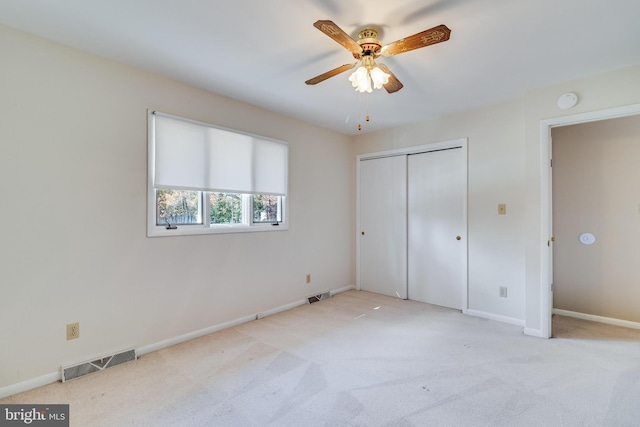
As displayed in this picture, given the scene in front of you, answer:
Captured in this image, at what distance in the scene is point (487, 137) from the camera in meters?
3.41

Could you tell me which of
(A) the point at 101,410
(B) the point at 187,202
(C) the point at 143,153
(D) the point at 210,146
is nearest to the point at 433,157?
(D) the point at 210,146

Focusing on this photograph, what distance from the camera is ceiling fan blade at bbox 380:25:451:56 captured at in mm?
1549

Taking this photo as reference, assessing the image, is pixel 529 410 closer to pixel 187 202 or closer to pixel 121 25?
pixel 187 202

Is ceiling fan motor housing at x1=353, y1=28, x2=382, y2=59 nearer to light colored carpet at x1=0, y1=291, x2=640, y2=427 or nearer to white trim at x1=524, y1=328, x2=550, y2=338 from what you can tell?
light colored carpet at x1=0, y1=291, x2=640, y2=427

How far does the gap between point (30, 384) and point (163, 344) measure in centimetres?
84

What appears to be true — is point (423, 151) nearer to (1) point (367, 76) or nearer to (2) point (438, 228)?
(2) point (438, 228)

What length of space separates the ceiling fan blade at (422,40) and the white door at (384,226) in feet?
8.05

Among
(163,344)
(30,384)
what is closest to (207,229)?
(163,344)

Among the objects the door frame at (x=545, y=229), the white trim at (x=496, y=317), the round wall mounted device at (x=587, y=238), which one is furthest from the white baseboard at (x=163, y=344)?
the round wall mounted device at (x=587, y=238)

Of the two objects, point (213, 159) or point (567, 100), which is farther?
point (213, 159)

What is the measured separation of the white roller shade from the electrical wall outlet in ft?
3.93

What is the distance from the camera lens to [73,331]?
2197 mm

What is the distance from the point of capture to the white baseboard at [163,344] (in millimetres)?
1968

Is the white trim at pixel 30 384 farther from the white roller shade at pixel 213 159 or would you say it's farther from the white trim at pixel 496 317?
the white trim at pixel 496 317
